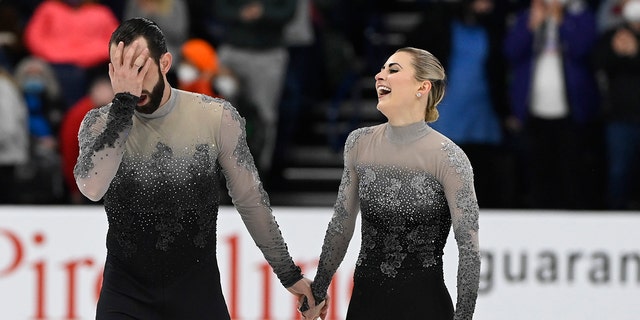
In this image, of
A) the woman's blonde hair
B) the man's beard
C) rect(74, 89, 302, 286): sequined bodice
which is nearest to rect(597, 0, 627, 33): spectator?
the woman's blonde hair

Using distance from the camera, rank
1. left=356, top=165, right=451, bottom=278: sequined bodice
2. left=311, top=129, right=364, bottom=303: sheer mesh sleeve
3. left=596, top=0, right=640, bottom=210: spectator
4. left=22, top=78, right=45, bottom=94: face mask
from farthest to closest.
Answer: left=22, top=78, right=45, bottom=94: face mask → left=596, top=0, right=640, bottom=210: spectator → left=311, top=129, right=364, bottom=303: sheer mesh sleeve → left=356, top=165, right=451, bottom=278: sequined bodice

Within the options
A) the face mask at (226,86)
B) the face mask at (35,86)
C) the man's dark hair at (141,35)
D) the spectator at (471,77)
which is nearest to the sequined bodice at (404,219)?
the man's dark hair at (141,35)

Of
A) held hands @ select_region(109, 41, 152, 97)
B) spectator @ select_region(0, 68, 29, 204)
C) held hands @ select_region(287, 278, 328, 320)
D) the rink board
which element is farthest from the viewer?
spectator @ select_region(0, 68, 29, 204)

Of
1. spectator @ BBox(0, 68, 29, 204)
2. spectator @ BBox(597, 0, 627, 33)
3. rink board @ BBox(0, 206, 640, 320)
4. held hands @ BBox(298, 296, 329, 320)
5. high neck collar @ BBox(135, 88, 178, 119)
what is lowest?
rink board @ BBox(0, 206, 640, 320)

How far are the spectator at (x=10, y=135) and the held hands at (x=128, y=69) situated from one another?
188 inches

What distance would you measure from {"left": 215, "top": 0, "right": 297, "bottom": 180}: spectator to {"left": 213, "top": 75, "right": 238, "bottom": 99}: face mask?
182 mm

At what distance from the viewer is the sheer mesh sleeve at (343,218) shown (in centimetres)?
474

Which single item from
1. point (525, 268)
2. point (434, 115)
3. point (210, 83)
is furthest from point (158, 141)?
point (210, 83)

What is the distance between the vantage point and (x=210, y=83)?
9008 millimetres

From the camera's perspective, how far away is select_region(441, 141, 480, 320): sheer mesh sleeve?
4.48m

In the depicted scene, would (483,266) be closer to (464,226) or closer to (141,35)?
(464,226)

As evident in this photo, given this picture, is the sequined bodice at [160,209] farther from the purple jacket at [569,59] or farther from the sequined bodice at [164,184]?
the purple jacket at [569,59]

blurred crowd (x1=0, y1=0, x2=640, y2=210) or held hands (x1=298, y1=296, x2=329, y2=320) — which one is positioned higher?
blurred crowd (x1=0, y1=0, x2=640, y2=210)

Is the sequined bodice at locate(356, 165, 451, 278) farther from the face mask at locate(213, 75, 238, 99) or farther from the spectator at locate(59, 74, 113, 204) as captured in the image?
the spectator at locate(59, 74, 113, 204)
